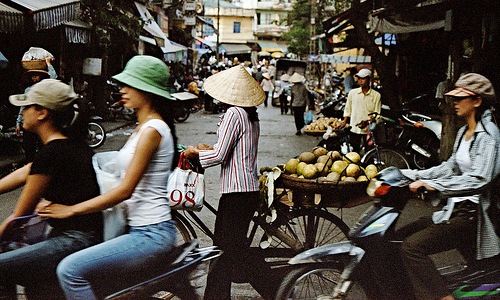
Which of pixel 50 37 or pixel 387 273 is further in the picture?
pixel 50 37

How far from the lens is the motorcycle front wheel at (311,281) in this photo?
3910mm

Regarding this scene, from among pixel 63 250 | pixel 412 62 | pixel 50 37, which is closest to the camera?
pixel 63 250

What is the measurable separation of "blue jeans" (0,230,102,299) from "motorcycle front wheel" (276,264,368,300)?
1316 mm

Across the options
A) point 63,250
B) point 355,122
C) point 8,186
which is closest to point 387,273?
point 63,250

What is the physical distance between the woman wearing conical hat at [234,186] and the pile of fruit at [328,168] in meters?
0.63

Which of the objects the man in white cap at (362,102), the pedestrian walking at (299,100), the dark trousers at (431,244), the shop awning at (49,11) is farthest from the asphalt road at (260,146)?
the shop awning at (49,11)

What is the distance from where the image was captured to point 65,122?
3.22 metres

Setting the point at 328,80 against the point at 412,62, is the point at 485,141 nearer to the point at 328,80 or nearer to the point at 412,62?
the point at 412,62

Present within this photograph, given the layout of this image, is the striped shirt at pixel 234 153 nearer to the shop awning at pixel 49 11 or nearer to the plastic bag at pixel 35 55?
the plastic bag at pixel 35 55

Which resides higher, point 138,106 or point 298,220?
point 138,106

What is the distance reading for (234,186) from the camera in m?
4.27

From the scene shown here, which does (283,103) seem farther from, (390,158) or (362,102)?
(390,158)

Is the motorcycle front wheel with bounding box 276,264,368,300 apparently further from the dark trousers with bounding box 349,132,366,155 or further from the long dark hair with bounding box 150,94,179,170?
the dark trousers with bounding box 349,132,366,155

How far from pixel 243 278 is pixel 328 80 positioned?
2524cm
